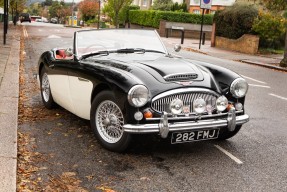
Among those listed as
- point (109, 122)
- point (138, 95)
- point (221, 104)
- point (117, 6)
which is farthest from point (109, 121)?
point (117, 6)

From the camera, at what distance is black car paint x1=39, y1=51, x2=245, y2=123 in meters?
4.47

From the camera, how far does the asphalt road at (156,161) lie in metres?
4.00

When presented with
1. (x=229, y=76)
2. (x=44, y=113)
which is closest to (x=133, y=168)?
(x=229, y=76)

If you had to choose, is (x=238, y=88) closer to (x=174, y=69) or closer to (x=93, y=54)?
(x=174, y=69)

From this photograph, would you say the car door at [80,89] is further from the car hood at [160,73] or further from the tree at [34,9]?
the tree at [34,9]

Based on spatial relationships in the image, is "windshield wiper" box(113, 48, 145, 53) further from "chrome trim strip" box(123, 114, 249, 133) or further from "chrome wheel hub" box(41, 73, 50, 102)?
"chrome trim strip" box(123, 114, 249, 133)

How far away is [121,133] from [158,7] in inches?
1911

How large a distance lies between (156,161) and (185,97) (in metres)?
0.79

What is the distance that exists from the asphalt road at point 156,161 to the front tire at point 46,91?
295 millimetres

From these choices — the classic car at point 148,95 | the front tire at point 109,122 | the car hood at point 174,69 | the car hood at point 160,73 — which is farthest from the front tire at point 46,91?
the car hood at point 174,69

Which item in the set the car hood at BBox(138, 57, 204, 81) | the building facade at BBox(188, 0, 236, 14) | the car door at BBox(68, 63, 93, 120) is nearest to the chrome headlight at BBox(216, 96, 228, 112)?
the car hood at BBox(138, 57, 204, 81)

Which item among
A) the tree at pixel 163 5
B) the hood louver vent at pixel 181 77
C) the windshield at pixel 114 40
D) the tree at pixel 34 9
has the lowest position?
the tree at pixel 34 9

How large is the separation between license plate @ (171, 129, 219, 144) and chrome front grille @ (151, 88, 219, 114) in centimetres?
26

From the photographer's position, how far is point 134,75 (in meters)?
4.61
